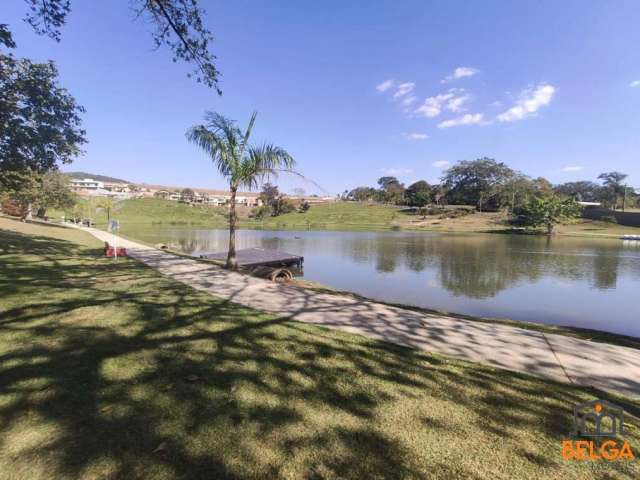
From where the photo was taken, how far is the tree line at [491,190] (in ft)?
265

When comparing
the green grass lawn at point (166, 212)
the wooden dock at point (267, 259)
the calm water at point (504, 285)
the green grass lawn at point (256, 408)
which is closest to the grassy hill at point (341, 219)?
the green grass lawn at point (166, 212)

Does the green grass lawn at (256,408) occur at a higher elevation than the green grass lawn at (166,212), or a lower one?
lower

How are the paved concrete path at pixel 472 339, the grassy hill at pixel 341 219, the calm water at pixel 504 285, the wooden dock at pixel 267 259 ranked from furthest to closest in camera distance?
the grassy hill at pixel 341 219
the wooden dock at pixel 267 259
the calm water at pixel 504 285
the paved concrete path at pixel 472 339

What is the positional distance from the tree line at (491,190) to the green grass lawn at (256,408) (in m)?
83.1

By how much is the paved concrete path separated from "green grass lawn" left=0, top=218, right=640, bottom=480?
45 centimetres

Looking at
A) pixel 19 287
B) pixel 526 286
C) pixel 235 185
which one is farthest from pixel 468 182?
pixel 19 287

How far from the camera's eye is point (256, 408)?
2500 millimetres

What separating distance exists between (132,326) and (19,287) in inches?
Answer: 127

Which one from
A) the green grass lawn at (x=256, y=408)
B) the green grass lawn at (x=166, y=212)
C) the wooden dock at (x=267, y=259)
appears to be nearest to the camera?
the green grass lawn at (x=256, y=408)

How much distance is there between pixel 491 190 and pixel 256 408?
97.2 m

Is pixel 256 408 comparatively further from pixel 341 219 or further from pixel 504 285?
pixel 341 219

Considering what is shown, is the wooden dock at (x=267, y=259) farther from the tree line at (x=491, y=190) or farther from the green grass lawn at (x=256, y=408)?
the tree line at (x=491, y=190)

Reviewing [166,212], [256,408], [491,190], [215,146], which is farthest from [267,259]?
[491,190]

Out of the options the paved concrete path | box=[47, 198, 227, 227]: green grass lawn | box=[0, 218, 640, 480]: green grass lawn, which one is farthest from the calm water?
box=[47, 198, 227, 227]: green grass lawn
